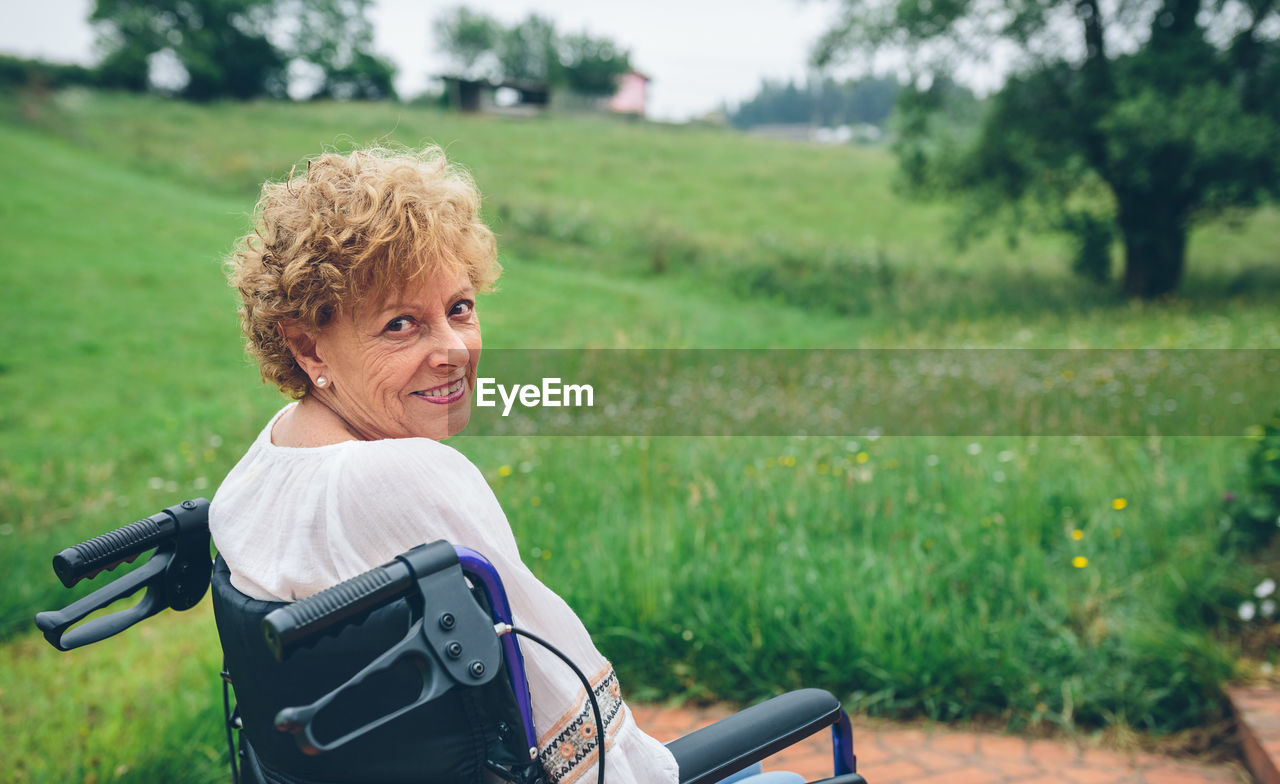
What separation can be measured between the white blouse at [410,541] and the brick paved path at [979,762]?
6.79 feet

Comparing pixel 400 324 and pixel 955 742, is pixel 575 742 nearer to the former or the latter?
pixel 400 324

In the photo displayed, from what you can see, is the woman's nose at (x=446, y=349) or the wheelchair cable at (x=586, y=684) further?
the woman's nose at (x=446, y=349)

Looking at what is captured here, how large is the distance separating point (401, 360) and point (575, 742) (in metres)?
0.66

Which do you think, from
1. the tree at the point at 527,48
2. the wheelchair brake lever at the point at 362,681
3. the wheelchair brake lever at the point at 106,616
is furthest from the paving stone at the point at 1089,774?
the tree at the point at 527,48

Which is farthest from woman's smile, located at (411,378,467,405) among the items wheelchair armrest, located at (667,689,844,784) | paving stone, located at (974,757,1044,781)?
paving stone, located at (974,757,1044,781)

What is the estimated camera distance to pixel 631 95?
54.7 metres

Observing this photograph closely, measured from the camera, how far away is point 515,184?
23.5m

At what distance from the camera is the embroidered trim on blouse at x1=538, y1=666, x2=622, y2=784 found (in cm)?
134

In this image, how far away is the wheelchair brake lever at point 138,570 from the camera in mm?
1510

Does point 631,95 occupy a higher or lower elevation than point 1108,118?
higher

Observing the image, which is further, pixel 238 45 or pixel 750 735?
pixel 238 45

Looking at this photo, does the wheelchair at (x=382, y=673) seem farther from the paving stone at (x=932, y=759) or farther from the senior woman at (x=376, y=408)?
the paving stone at (x=932, y=759)

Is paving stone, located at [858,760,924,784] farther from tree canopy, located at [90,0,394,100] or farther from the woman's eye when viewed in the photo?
tree canopy, located at [90,0,394,100]

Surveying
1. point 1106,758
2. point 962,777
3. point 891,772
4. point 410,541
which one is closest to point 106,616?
point 410,541
